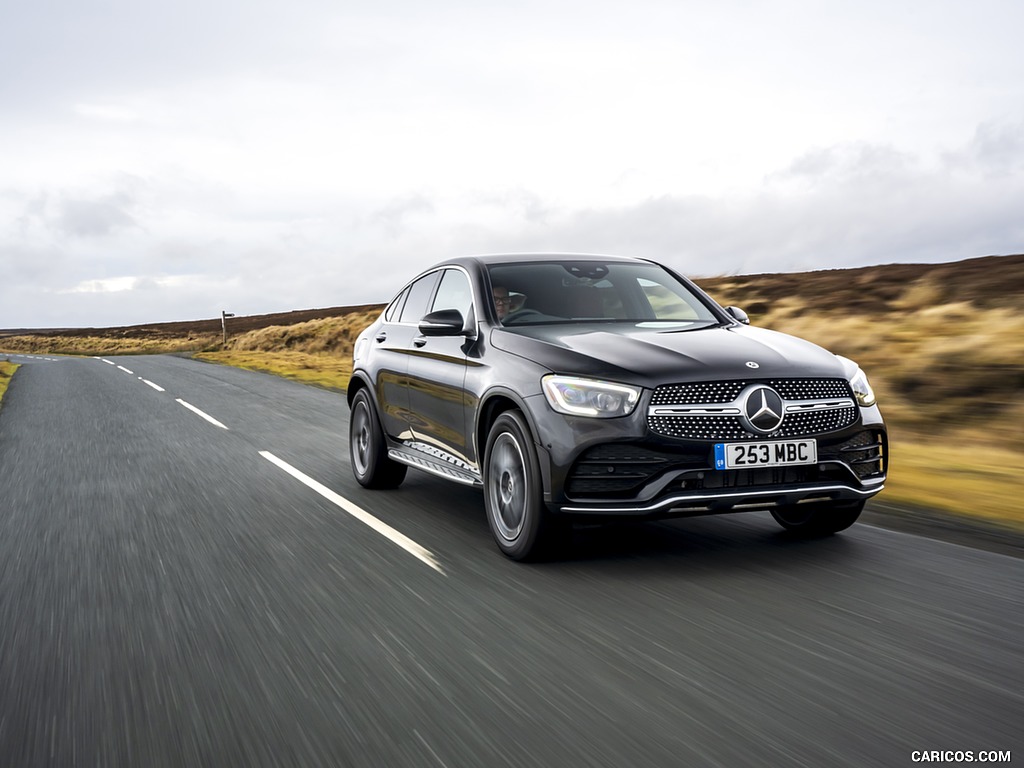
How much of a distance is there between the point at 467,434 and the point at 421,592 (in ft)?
4.98

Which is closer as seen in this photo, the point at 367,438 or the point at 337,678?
the point at 337,678

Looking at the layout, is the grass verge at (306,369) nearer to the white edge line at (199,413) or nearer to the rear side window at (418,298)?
the white edge line at (199,413)

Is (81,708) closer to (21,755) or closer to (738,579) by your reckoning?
(21,755)

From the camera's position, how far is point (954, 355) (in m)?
13.4

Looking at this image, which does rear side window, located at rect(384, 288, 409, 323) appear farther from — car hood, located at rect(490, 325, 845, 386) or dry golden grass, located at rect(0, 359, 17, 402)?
dry golden grass, located at rect(0, 359, 17, 402)

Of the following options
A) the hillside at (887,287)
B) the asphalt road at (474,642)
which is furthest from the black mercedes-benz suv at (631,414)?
the hillside at (887,287)

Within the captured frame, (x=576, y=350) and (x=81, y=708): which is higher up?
(x=576, y=350)

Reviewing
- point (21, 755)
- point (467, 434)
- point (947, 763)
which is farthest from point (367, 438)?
point (947, 763)

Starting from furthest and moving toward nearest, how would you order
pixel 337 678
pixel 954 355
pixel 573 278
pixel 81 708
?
1. pixel 954 355
2. pixel 573 278
3. pixel 337 678
4. pixel 81 708

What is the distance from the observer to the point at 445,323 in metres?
6.34

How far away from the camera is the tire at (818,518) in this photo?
6023 mm

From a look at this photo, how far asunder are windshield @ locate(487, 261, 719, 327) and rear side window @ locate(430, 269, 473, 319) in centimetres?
22

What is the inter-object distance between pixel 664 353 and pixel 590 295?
1.43 meters

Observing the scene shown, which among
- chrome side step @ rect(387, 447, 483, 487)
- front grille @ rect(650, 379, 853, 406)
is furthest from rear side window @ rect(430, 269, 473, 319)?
front grille @ rect(650, 379, 853, 406)
